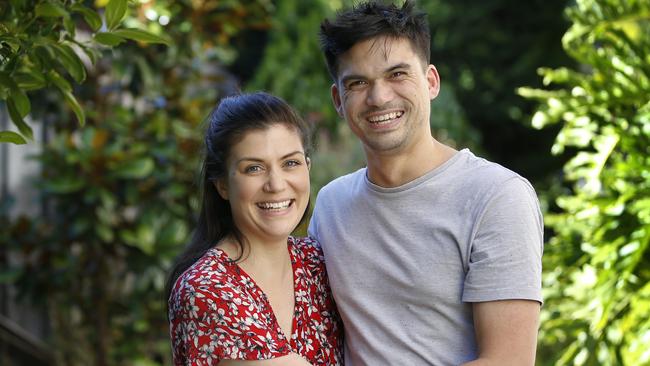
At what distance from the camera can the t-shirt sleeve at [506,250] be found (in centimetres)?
237

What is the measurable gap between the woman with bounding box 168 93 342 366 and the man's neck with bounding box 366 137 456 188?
0.22 meters

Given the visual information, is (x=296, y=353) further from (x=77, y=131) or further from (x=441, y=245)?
(x=77, y=131)

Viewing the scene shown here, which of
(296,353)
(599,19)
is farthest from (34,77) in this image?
(599,19)

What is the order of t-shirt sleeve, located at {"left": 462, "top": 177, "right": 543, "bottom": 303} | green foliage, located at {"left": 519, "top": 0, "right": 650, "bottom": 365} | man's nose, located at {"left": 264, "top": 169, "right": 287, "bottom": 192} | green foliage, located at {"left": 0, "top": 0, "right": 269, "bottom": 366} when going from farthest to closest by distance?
green foliage, located at {"left": 0, "top": 0, "right": 269, "bottom": 366}
green foliage, located at {"left": 519, "top": 0, "right": 650, "bottom": 365}
man's nose, located at {"left": 264, "top": 169, "right": 287, "bottom": 192}
t-shirt sleeve, located at {"left": 462, "top": 177, "right": 543, "bottom": 303}

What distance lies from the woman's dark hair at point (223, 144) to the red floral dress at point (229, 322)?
97mm

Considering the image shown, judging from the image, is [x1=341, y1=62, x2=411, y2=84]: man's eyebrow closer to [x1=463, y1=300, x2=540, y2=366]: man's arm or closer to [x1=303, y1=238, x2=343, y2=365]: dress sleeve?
[x1=303, y1=238, x2=343, y2=365]: dress sleeve

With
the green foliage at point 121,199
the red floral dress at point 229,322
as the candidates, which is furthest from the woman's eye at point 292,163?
the green foliage at point 121,199

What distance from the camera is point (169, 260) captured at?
534cm

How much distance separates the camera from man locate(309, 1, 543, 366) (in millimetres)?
2381

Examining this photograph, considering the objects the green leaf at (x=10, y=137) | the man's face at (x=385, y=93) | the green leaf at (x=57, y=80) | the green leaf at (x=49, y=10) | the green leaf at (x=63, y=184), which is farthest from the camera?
the green leaf at (x=63, y=184)

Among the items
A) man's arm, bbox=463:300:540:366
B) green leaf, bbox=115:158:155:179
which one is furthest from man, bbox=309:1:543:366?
green leaf, bbox=115:158:155:179

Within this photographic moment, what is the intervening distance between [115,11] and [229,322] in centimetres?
76

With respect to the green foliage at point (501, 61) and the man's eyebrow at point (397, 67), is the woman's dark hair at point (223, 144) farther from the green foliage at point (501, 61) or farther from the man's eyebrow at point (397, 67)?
the green foliage at point (501, 61)

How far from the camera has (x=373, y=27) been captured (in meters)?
2.59
